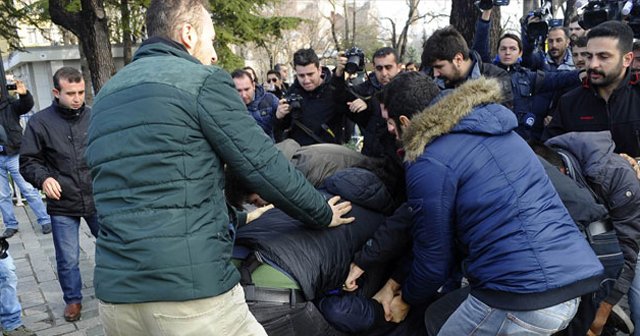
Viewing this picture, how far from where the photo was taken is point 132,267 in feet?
5.31

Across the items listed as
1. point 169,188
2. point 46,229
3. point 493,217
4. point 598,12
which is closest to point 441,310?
point 493,217

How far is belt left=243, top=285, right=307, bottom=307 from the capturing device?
78.2 inches

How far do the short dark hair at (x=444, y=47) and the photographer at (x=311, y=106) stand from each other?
1.28 meters

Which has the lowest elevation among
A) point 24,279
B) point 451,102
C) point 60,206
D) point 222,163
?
point 24,279

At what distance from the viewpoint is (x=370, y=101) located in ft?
14.8

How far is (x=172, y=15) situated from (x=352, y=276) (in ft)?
4.30

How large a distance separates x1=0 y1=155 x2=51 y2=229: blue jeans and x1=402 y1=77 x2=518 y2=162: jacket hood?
20.3 feet

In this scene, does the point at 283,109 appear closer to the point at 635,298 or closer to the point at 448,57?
the point at 448,57

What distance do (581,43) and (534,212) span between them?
3.21 metres

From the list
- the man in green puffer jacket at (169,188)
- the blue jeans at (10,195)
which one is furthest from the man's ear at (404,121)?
the blue jeans at (10,195)

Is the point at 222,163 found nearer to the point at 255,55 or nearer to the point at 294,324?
the point at 294,324

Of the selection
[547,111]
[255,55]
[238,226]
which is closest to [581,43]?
[547,111]

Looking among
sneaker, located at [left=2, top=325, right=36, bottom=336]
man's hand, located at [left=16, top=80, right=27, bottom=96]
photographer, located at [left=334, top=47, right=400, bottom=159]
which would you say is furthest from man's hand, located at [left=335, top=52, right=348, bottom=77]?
man's hand, located at [left=16, top=80, right=27, bottom=96]

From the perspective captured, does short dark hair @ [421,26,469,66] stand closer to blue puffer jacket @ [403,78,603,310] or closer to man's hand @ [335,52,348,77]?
man's hand @ [335,52,348,77]
